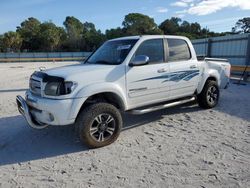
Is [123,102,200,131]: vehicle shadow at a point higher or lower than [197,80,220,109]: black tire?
lower

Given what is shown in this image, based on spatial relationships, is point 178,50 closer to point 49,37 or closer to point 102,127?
point 102,127

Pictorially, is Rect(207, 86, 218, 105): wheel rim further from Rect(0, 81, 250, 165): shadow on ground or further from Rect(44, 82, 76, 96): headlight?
Rect(44, 82, 76, 96): headlight

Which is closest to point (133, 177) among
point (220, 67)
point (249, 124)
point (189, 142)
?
point (189, 142)

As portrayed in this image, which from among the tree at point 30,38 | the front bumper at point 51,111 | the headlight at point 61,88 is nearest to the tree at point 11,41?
the tree at point 30,38

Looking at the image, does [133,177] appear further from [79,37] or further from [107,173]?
[79,37]

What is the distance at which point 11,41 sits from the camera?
63562mm

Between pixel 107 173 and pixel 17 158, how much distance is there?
1638mm

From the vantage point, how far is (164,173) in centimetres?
370

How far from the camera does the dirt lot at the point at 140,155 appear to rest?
3.56 m

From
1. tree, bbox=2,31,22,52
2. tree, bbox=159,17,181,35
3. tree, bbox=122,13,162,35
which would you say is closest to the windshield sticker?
tree, bbox=2,31,22,52

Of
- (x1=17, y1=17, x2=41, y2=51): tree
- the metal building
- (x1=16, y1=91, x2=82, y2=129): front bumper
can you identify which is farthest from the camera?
(x1=17, y1=17, x2=41, y2=51): tree

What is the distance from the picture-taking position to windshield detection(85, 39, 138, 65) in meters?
5.17

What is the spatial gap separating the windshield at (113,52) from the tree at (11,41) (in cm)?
6477

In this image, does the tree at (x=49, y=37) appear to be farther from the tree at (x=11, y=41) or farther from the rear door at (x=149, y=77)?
the rear door at (x=149, y=77)
